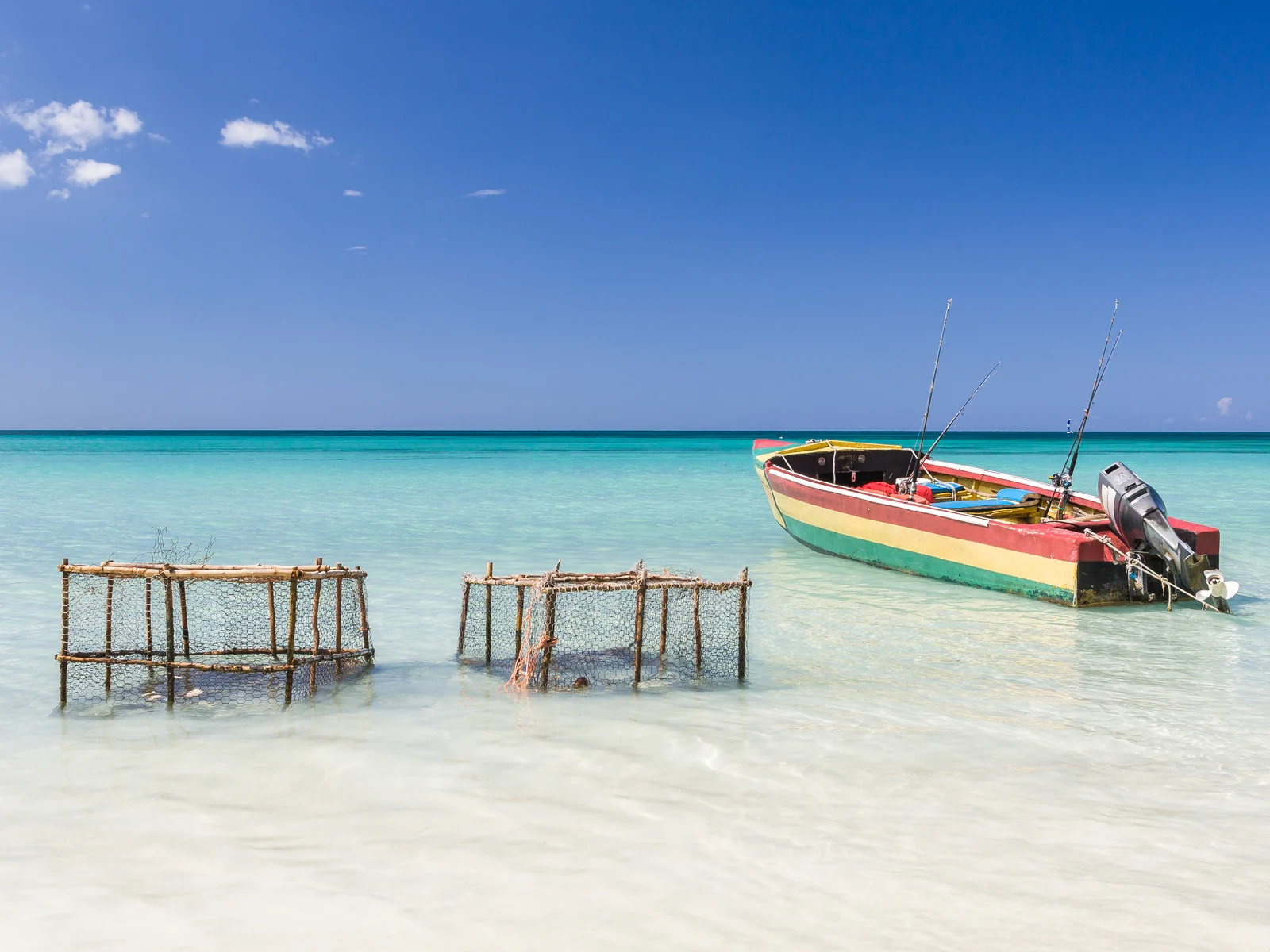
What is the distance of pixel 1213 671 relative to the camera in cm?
805

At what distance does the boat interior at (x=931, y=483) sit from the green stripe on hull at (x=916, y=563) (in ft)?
2.57

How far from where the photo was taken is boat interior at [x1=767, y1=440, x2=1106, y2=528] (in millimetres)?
12438

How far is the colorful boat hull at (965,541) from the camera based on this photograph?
34.0 ft

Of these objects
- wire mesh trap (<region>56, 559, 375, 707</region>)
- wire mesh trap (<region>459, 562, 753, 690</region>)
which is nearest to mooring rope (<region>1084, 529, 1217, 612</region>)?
wire mesh trap (<region>459, 562, 753, 690</region>)

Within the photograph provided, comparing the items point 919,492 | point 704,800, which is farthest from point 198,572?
point 919,492

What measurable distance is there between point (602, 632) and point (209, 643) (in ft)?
12.6

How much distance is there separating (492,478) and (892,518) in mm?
25670

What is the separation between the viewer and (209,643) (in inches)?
336

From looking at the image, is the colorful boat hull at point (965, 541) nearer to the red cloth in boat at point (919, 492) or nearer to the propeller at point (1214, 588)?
the propeller at point (1214, 588)

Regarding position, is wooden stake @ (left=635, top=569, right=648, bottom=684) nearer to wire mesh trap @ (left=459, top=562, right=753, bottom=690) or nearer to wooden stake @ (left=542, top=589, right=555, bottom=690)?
wire mesh trap @ (left=459, top=562, right=753, bottom=690)

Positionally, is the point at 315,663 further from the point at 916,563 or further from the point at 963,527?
the point at 916,563

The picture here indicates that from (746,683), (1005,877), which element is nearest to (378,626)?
(746,683)

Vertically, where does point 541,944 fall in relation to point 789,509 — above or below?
below

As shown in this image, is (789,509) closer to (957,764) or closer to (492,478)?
(957,764)
